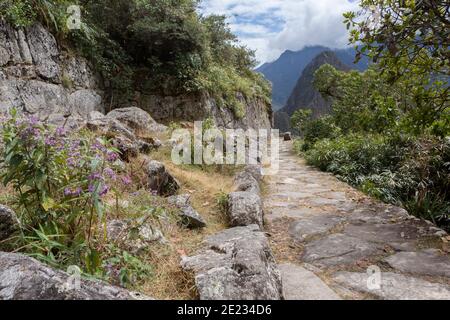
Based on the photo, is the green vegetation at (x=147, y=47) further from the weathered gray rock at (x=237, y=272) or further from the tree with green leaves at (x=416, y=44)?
the weathered gray rock at (x=237, y=272)

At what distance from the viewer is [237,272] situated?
73.0 inches

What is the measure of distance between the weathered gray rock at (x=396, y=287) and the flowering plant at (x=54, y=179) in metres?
1.74

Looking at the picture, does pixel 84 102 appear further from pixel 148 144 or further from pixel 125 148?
pixel 125 148

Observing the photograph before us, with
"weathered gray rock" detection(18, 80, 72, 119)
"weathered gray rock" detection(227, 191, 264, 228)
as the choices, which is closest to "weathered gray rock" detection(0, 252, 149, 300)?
"weathered gray rock" detection(227, 191, 264, 228)

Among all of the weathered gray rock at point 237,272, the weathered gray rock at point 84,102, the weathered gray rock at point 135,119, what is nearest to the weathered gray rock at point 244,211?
the weathered gray rock at point 237,272

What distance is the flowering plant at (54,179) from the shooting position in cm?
185

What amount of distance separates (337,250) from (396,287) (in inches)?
28.2

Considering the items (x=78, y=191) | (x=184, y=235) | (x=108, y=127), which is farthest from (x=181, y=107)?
(x=78, y=191)

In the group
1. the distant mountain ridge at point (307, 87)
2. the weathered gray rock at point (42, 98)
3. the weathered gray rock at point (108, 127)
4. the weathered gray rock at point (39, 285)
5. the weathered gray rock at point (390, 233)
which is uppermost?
the distant mountain ridge at point (307, 87)

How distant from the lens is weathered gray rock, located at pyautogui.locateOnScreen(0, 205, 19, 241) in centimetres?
189

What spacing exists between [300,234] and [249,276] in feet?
5.48

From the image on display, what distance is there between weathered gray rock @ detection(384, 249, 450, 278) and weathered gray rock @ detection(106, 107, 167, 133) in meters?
4.83

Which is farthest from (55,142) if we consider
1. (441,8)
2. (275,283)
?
(441,8)
